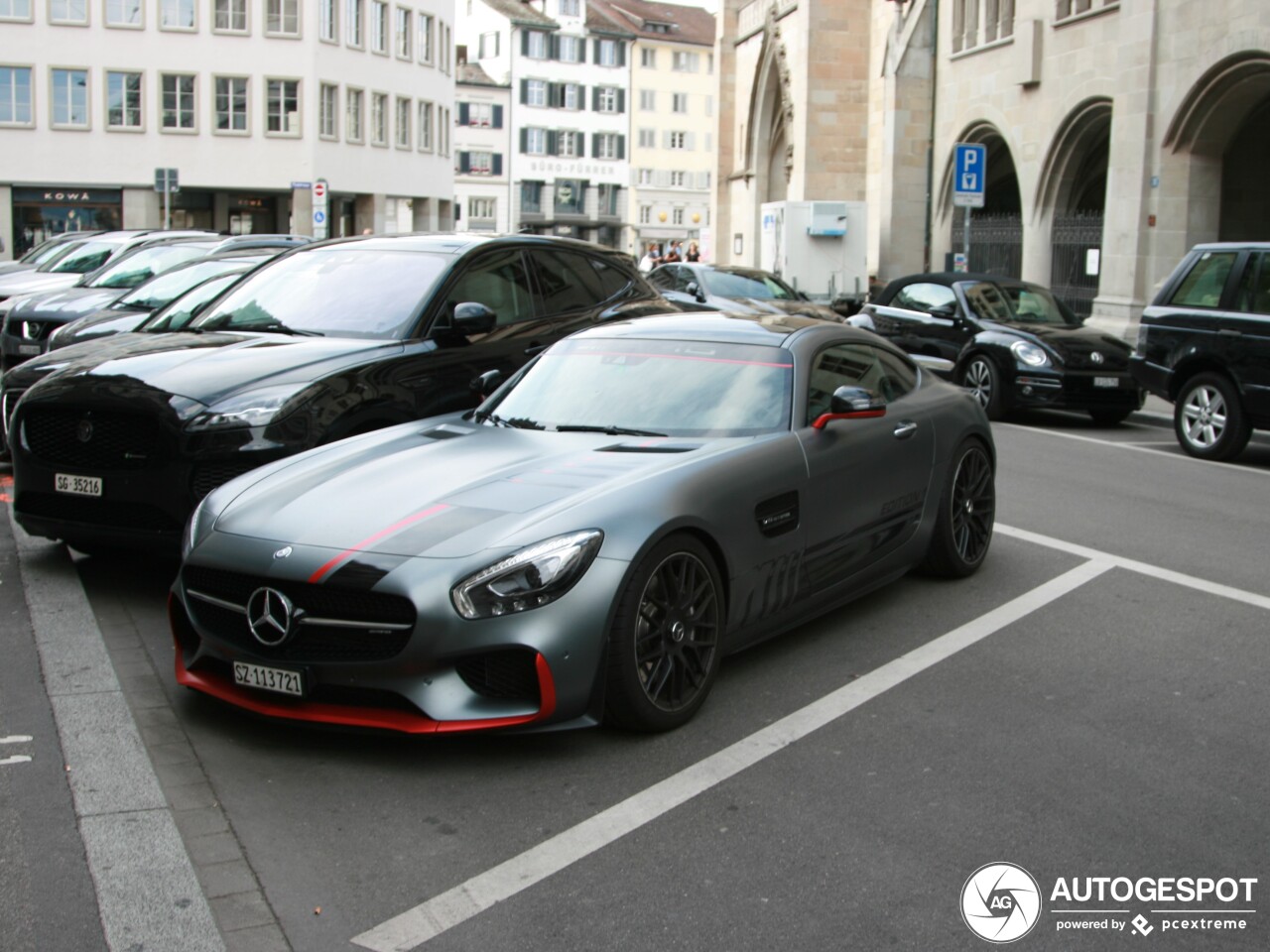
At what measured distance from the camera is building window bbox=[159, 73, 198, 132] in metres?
55.0

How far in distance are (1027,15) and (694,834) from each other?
27190mm

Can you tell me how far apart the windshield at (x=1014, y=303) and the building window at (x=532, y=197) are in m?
83.6

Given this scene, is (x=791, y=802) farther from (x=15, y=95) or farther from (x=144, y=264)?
(x=15, y=95)

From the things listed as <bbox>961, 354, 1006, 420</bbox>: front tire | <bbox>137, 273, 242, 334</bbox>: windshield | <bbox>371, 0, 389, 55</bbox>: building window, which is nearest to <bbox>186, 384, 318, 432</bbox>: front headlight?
<bbox>137, 273, 242, 334</bbox>: windshield

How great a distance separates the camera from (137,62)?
179 feet

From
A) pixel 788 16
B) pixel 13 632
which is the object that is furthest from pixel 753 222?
pixel 13 632

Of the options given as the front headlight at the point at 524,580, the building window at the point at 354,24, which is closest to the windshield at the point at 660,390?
the front headlight at the point at 524,580

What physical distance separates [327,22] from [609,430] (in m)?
55.7

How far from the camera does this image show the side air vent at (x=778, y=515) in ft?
18.7

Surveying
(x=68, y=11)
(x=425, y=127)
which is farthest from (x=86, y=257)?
(x=425, y=127)

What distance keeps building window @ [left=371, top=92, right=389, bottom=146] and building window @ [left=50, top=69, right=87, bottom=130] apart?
11.6m

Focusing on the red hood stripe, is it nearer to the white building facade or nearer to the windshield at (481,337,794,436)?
the windshield at (481,337,794,436)

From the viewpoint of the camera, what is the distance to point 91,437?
7.10 m

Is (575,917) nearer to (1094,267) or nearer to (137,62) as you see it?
(1094,267)
